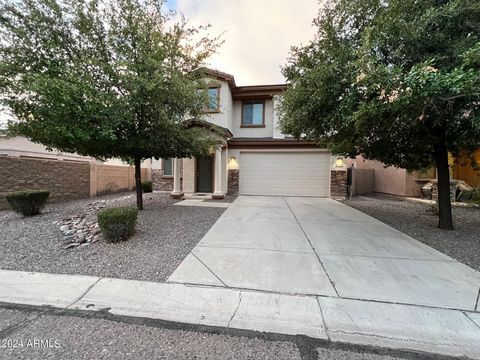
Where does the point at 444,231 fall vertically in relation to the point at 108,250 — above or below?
above

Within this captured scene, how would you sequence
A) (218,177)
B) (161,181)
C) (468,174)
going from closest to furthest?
1. (218,177)
2. (468,174)
3. (161,181)

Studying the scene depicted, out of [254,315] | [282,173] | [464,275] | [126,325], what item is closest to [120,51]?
[126,325]

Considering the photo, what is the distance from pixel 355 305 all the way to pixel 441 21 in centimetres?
560

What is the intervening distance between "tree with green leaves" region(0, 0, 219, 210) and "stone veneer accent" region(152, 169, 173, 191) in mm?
6858

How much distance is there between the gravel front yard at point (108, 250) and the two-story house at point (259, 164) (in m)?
6.00

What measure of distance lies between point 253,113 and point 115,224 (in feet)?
35.8

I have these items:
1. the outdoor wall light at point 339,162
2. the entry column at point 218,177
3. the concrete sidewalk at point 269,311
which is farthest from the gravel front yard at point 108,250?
the outdoor wall light at point 339,162

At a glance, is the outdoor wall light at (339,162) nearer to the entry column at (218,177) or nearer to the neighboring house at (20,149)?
the entry column at (218,177)

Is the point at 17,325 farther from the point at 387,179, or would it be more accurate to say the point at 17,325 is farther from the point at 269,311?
the point at 387,179

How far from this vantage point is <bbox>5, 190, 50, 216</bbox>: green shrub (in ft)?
23.5

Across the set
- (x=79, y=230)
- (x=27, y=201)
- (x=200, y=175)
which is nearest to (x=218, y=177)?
(x=200, y=175)

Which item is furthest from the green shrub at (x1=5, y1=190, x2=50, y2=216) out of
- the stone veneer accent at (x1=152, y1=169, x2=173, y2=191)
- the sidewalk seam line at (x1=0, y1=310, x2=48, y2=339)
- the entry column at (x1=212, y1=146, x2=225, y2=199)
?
the entry column at (x1=212, y1=146, x2=225, y2=199)

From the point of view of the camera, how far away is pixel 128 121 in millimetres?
5773

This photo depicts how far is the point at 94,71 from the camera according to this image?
223 inches
